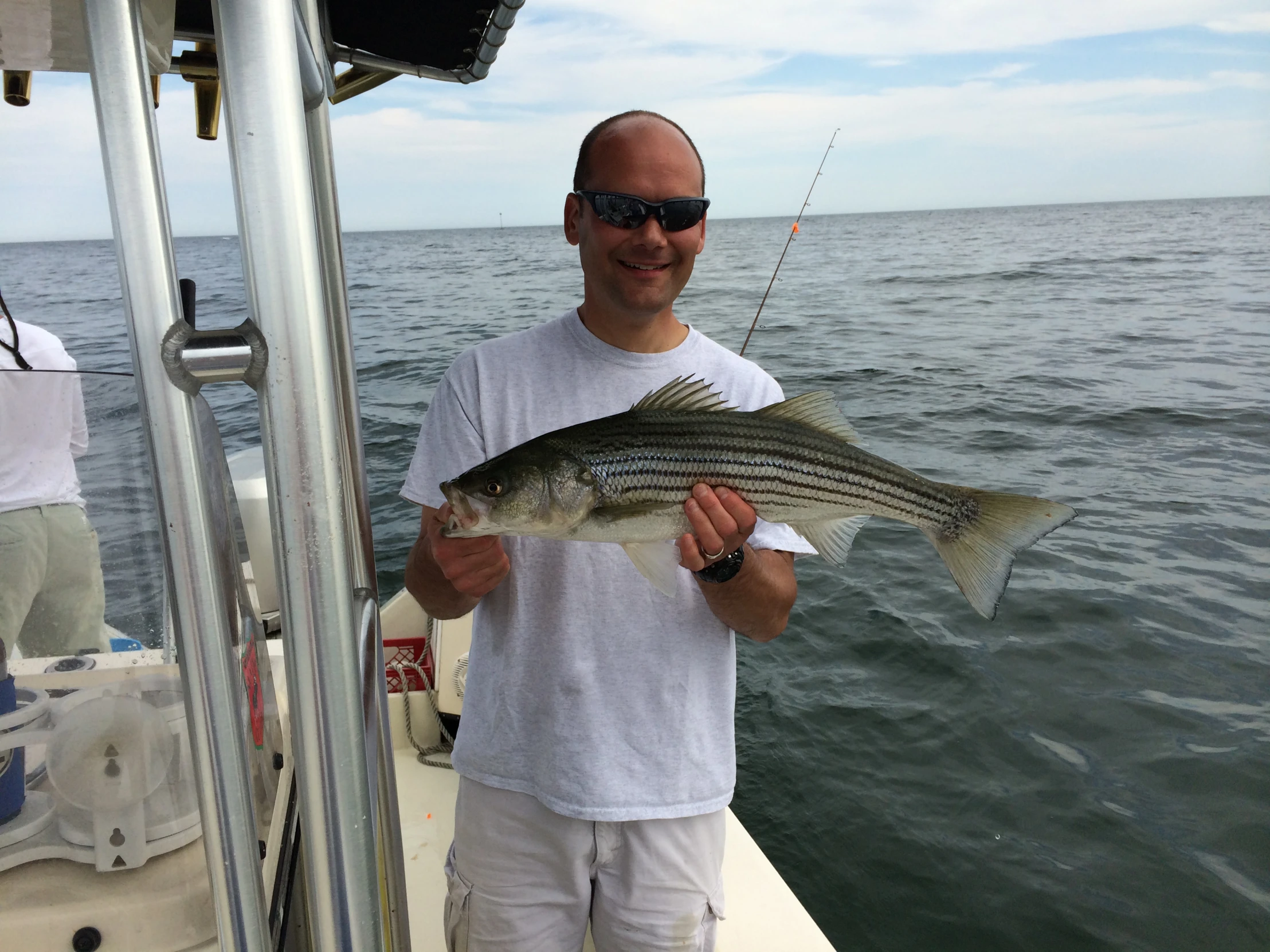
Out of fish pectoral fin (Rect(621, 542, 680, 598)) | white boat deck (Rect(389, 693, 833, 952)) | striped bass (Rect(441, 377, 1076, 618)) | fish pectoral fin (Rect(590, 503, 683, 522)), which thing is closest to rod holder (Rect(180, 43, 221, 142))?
striped bass (Rect(441, 377, 1076, 618))

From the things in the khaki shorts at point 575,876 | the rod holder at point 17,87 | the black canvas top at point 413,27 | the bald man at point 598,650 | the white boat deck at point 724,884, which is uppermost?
the black canvas top at point 413,27

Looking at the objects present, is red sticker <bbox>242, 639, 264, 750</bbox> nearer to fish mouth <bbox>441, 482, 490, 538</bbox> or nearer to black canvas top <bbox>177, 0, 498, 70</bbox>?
fish mouth <bbox>441, 482, 490, 538</bbox>

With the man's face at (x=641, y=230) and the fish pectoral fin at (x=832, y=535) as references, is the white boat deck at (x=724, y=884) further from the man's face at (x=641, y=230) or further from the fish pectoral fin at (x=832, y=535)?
the man's face at (x=641, y=230)

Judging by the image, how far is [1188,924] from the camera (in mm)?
5645

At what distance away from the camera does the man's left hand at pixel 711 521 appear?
83.2 inches

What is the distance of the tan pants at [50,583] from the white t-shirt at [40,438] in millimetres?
34

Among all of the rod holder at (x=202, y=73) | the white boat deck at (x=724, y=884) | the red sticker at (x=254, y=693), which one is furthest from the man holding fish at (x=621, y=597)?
the rod holder at (x=202, y=73)

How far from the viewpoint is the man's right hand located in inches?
83.7

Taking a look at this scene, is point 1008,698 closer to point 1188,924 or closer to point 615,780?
point 1188,924

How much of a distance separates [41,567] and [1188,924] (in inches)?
266

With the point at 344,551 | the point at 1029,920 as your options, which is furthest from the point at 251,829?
the point at 1029,920

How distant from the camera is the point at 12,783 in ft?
3.57

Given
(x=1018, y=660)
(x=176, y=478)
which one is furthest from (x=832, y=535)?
(x=1018, y=660)

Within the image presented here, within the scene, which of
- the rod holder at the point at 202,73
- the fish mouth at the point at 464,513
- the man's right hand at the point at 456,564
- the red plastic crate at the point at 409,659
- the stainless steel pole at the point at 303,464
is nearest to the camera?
the stainless steel pole at the point at 303,464
